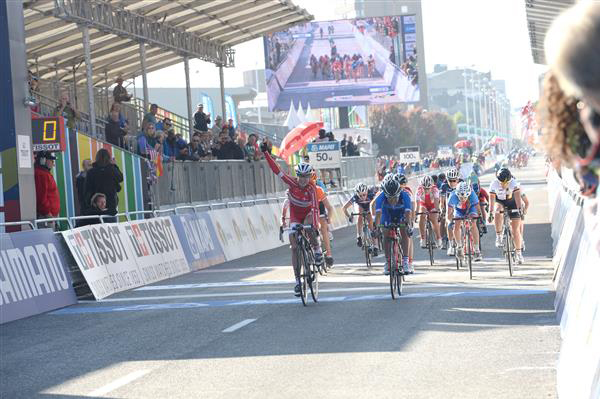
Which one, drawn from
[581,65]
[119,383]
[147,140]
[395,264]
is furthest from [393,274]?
[581,65]

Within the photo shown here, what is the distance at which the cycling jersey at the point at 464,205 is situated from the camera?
67.9 feet

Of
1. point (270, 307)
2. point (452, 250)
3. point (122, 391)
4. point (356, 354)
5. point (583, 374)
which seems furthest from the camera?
point (452, 250)

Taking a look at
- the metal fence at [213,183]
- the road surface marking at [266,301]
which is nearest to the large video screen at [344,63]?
the metal fence at [213,183]

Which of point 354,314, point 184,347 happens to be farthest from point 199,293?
point 184,347

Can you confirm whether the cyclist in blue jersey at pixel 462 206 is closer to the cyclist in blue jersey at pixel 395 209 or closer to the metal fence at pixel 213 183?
the cyclist in blue jersey at pixel 395 209

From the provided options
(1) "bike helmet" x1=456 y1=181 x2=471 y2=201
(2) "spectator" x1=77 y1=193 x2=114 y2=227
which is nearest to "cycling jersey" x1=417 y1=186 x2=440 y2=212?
(1) "bike helmet" x1=456 y1=181 x2=471 y2=201

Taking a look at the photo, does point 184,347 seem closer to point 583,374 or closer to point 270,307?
point 270,307

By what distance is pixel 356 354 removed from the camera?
34.8 ft

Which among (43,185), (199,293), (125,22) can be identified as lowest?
(199,293)

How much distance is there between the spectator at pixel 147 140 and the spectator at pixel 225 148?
6.35 metres

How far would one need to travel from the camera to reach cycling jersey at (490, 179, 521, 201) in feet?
66.7

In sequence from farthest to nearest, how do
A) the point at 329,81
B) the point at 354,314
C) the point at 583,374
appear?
1. the point at 329,81
2. the point at 354,314
3. the point at 583,374

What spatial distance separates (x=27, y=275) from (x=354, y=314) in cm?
484

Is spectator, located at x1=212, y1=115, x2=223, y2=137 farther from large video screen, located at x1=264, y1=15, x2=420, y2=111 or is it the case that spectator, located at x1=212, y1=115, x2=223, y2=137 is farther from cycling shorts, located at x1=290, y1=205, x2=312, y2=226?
large video screen, located at x1=264, y1=15, x2=420, y2=111
